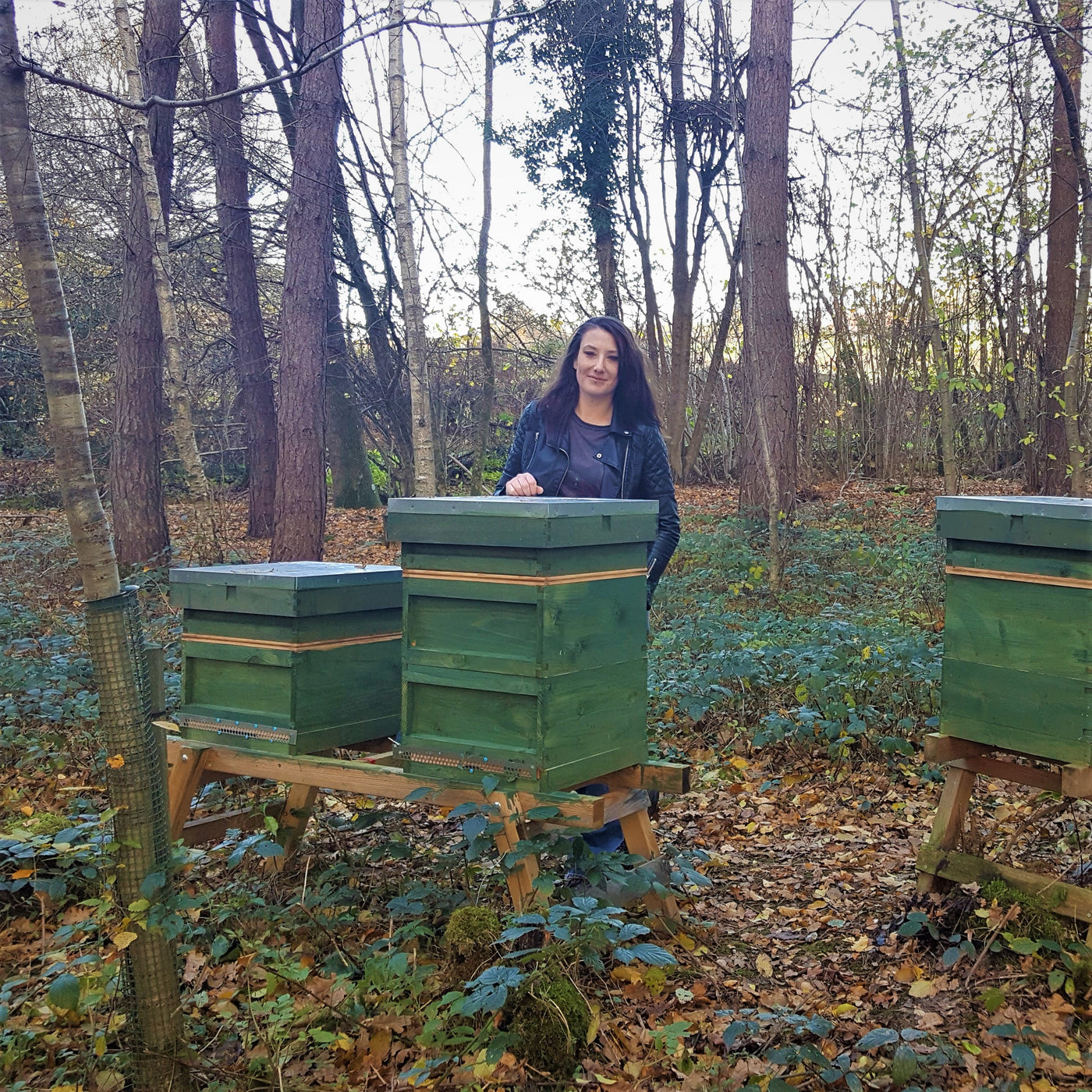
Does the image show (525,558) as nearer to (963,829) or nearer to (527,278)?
(963,829)

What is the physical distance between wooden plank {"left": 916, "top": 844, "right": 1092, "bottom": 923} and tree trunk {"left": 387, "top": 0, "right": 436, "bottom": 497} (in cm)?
533

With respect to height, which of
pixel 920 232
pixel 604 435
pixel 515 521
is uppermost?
pixel 920 232

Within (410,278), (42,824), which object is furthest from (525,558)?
(410,278)

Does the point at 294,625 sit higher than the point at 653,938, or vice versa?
the point at 294,625

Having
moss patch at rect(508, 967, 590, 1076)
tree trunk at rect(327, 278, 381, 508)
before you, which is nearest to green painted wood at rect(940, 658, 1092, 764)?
moss patch at rect(508, 967, 590, 1076)

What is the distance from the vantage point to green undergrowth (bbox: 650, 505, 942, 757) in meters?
5.84

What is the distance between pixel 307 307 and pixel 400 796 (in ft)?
23.6

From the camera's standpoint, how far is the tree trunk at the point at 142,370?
1025 cm

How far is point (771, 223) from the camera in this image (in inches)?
437

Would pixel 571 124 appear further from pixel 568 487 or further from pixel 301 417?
pixel 568 487

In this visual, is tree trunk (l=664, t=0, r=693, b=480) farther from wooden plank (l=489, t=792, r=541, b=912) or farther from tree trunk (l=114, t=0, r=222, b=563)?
→ wooden plank (l=489, t=792, r=541, b=912)

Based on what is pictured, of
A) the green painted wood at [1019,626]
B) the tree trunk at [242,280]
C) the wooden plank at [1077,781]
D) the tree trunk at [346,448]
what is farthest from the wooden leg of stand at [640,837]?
the tree trunk at [346,448]

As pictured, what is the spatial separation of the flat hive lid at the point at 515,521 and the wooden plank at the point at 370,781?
30.5 inches

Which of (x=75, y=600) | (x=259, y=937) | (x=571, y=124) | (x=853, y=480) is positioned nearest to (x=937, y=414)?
(x=853, y=480)
